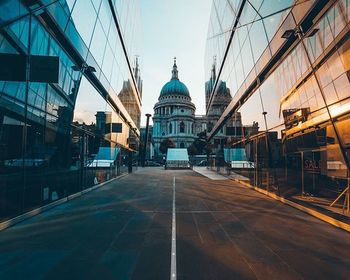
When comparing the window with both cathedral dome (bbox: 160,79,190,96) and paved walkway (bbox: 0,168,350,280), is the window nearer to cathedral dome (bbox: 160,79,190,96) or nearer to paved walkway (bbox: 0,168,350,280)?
cathedral dome (bbox: 160,79,190,96)

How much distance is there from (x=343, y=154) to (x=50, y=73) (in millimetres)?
8535

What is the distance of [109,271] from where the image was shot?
3.89 m

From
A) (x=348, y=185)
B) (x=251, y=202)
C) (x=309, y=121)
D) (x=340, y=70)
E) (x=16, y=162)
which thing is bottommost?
(x=251, y=202)

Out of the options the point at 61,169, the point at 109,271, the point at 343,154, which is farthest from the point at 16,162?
the point at 343,154

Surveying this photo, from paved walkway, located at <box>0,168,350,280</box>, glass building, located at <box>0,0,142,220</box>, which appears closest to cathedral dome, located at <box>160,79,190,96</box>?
glass building, located at <box>0,0,142,220</box>

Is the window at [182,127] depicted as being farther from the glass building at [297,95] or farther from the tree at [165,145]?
the glass building at [297,95]

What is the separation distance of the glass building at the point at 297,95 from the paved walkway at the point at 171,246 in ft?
6.78

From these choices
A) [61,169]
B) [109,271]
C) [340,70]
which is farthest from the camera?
[61,169]

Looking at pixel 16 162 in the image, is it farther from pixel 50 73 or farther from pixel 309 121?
pixel 309 121

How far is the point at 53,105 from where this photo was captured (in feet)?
30.0

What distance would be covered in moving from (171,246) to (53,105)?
6.94 m

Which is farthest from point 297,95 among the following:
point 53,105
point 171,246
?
point 53,105

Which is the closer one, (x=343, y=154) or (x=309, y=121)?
(x=343, y=154)

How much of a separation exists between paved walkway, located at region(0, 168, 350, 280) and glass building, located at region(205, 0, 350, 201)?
6.78 ft
